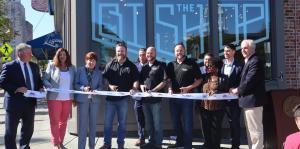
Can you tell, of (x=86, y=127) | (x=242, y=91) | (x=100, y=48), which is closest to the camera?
(x=242, y=91)

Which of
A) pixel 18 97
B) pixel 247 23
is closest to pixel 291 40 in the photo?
pixel 247 23

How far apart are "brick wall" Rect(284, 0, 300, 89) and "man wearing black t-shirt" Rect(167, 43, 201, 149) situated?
294 cm

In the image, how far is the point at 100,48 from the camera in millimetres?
9938

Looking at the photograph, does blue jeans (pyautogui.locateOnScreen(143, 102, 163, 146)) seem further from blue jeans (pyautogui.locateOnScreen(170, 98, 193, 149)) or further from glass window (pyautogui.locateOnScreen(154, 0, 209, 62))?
glass window (pyautogui.locateOnScreen(154, 0, 209, 62))

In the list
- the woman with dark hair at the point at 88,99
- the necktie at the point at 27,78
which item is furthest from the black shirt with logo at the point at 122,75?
the necktie at the point at 27,78

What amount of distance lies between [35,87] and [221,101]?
3258 mm

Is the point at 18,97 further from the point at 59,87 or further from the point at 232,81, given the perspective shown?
the point at 232,81

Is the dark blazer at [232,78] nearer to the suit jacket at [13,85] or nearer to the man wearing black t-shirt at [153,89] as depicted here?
the man wearing black t-shirt at [153,89]

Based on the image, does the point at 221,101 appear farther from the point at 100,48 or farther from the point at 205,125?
the point at 100,48

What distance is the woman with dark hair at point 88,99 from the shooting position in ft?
26.2

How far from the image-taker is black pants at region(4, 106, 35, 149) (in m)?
7.49

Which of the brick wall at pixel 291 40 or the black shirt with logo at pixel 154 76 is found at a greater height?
the brick wall at pixel 291 40

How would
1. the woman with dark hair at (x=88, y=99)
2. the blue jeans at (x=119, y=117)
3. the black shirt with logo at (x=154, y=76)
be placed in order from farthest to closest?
the black shirt with logo at (x=154, y=76) → the blue jeans at (x=119, y=117) → the woman with dark hair at (x=88, y=99)

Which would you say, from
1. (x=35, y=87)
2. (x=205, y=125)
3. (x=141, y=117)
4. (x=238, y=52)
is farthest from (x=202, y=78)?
(x=35, y=87)
